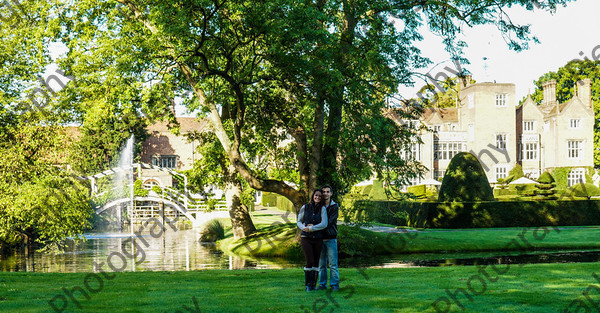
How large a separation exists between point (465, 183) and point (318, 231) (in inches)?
887

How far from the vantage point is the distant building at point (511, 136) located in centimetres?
6700

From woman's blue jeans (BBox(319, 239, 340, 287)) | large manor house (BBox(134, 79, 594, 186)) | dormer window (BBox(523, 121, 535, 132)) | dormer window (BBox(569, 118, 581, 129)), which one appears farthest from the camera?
dormer window (BBox(523, 121, 535, 132))

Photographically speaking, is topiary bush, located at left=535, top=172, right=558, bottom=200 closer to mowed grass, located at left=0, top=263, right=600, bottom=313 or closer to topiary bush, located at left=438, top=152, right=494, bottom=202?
topiary bush, located at left=438, top=152, right=494, bottom=202

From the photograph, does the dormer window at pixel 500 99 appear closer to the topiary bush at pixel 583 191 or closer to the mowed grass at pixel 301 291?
the topiary bush at pixel 583 191

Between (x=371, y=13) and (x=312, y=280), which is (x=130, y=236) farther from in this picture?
(x=312, y=280)

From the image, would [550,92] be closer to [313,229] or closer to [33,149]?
[33,149]

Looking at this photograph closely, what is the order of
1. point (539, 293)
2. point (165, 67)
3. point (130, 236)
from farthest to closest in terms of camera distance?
point (130, 236)
point (165, 67)
point (539, 293)

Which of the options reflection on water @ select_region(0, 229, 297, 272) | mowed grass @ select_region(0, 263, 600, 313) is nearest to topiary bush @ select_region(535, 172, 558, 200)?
reflection on water @ select_region(0, 229, 297, 272)

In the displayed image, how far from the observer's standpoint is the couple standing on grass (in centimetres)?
996

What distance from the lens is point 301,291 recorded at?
10469mm

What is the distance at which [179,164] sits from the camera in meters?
70.4

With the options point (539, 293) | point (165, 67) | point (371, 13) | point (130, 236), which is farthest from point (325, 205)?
point (130, 236)

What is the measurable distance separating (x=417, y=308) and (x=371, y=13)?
12.4 metres

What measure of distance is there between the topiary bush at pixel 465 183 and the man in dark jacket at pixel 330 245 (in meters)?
21.9
